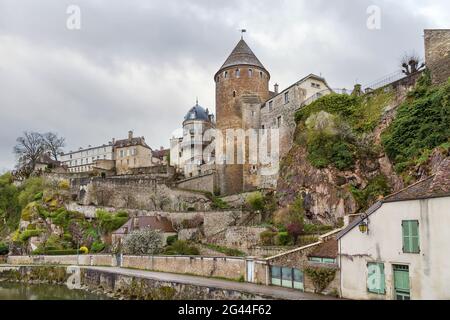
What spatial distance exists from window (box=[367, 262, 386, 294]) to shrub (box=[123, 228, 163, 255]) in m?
21.6

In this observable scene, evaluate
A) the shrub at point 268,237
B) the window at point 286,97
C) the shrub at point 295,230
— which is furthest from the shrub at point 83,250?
the window at point 286,97

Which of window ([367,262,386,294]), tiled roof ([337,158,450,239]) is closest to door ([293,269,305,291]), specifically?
window ([367,262,386,294])

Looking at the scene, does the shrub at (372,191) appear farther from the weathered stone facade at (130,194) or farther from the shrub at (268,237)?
the weathered stone facade at (130,194)

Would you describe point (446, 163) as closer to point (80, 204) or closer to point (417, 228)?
point (417, 228)

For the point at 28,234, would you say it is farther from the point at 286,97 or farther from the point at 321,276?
the point at 321,276

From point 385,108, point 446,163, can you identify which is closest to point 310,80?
point 385,108

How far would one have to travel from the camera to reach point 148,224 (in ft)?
121

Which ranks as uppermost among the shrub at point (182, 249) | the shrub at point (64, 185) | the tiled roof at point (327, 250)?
the shrub at point (64, 185)

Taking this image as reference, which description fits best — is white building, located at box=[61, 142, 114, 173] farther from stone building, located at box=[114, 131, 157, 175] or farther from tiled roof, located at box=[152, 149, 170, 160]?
tiled roof, located at box=[152, 149, 170, 160]

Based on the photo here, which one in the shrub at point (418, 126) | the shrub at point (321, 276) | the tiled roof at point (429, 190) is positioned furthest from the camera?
the shrub at point (418, 126)

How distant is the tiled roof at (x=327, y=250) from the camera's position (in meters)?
16.7

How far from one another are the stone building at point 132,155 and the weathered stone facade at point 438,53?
48778mm

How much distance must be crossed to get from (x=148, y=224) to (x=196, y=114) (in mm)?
29178

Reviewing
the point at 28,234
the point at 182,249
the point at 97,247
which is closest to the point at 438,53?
the point at 182,249
